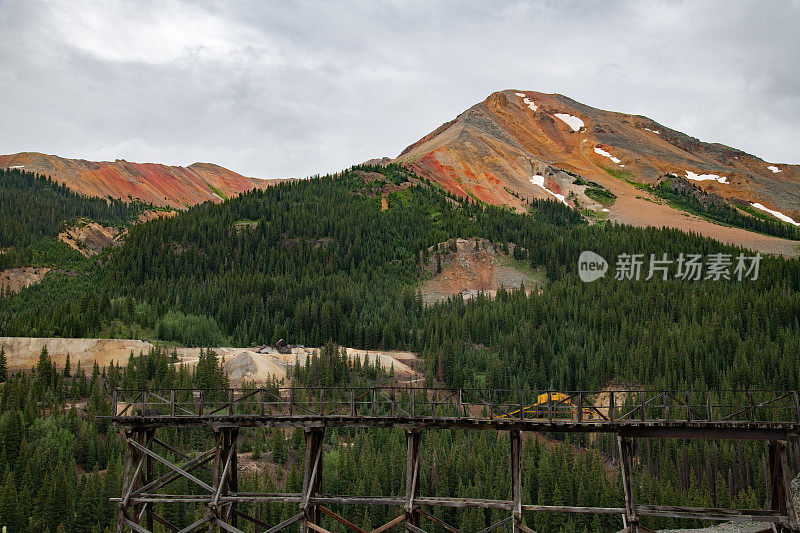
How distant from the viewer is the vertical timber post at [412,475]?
1346 inches

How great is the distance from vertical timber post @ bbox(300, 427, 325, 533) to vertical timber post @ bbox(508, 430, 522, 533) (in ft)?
30.6

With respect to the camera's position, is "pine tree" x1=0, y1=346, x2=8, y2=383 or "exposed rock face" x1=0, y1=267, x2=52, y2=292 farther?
"exposed rock face" x1=0, y1=267, x2=52, y2=292

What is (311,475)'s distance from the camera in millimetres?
35688

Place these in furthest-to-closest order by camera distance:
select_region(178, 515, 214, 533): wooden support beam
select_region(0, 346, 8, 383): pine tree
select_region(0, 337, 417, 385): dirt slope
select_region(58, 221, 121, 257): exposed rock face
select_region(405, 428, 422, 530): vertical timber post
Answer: select_region(58, 221, 121, 257): exposed rock face → select_region(0, 337, 417, 385): dirt slope → select_region(0, 346, 8, 383): pine tree → select_region(178, 515, 214, 533): wooden support beam → select_region(405, 428, 422, 530): vertical timber post

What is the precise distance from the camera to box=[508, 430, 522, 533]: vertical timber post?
3341cm

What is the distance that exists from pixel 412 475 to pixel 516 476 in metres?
4.87

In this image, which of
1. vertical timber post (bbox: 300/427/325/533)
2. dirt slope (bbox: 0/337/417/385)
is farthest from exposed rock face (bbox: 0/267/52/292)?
vertical timber post (bbox: 300/427/325/533)

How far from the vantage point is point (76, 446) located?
76625mm

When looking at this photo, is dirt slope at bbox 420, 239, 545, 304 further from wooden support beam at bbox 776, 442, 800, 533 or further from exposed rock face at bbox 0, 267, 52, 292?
wooden support beam at bbox 776, 442, 800, 533

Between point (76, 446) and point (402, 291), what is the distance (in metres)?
81.0

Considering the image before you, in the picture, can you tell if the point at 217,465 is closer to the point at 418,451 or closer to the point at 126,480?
the point at 126,480

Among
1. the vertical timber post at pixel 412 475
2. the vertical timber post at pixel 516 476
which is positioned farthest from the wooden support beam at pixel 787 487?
the vertical timber post at pixel 412 475

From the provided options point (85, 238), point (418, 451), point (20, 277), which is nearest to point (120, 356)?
point (20, 277)

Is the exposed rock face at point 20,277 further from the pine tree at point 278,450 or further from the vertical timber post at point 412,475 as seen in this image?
the vertical timber post at point 412,475
